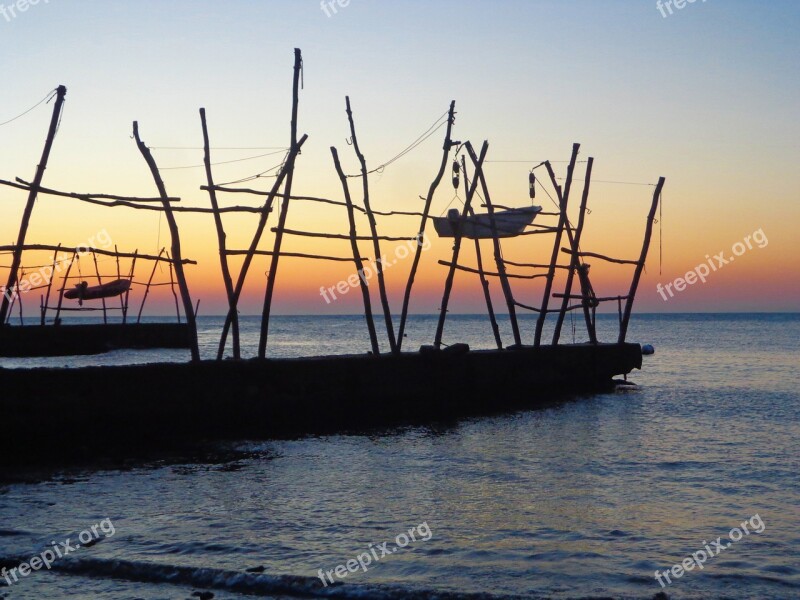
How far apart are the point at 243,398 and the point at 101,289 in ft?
61.0

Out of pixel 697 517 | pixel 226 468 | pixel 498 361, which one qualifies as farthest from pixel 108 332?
pixel 697 517

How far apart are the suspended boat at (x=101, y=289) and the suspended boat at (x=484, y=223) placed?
15508 mm

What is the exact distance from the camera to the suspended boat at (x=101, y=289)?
92.5ft

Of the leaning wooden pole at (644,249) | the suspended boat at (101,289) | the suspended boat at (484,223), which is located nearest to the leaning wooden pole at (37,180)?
the suspended boat at (484,223)

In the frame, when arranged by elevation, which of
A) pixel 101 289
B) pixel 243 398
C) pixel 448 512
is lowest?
pixel 448 512

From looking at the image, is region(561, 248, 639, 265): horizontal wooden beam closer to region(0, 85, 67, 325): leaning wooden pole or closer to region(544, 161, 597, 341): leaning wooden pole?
region(544, 161, 597, 341): leaning wooden pole

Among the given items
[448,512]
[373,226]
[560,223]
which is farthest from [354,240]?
[448,512]

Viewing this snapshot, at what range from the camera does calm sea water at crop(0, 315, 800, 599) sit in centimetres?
556

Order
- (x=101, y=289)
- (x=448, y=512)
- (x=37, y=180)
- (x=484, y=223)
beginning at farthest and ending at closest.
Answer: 1. (x=101, y=289)
2. (x=484, y=223)
3. (x=37, y=180)
4. (x=448, y=512)

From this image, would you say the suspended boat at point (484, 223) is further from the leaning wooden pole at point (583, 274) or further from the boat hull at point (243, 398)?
the boat hull at point (243, 398)

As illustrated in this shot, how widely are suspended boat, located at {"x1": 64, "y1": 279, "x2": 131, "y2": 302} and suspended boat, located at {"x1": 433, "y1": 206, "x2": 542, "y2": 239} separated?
15.5 m

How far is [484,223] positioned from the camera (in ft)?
56.3

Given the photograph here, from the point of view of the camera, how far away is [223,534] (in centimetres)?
648

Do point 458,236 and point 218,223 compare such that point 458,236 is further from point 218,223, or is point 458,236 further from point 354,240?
point 218,223
